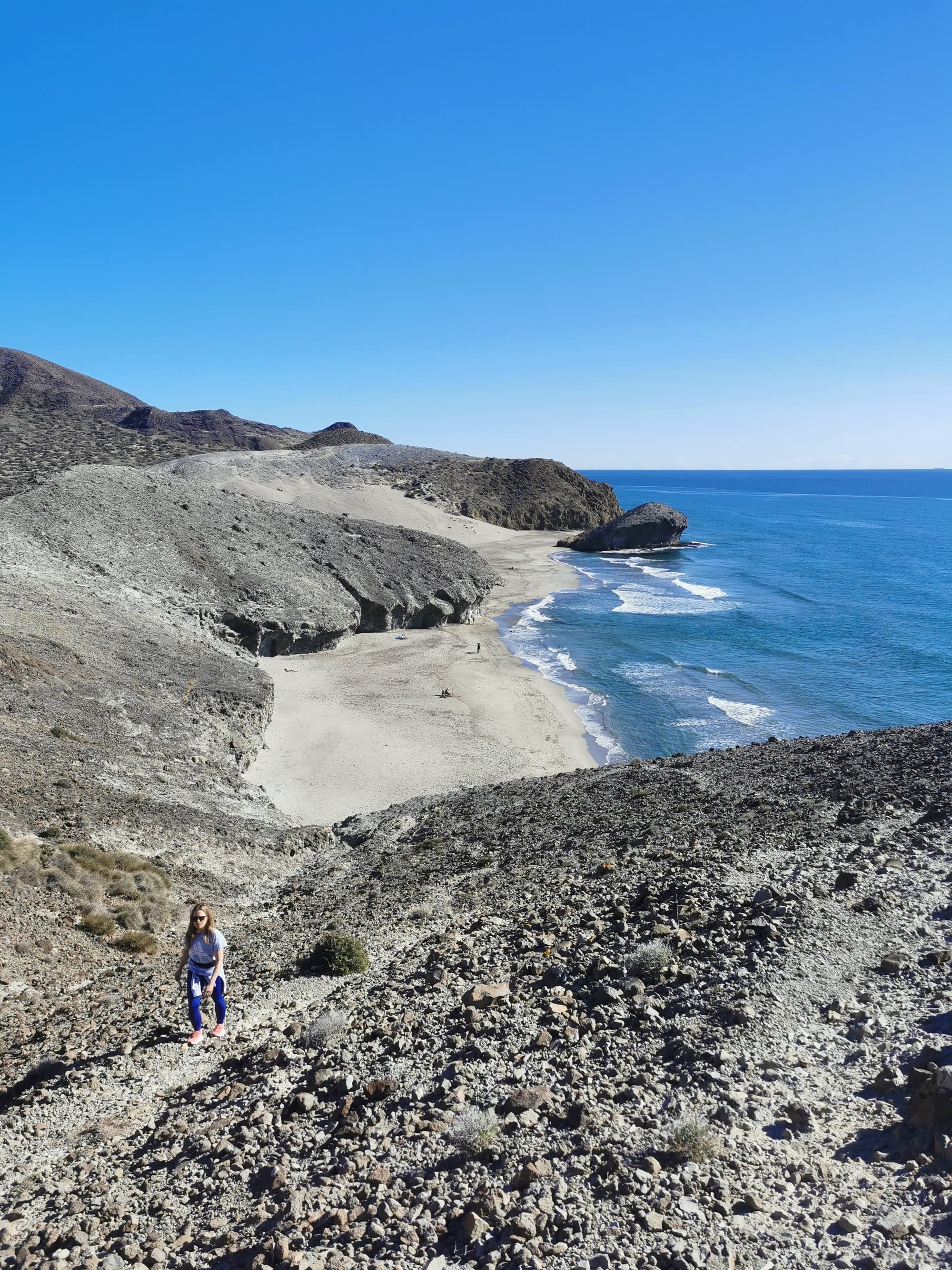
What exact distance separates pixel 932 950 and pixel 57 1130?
10887 mm

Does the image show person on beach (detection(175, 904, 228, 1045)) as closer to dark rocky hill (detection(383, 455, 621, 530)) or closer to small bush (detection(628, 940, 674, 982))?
small bush (detection(628, 940, 674, 982))

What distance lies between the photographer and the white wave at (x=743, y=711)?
3816 centimetres

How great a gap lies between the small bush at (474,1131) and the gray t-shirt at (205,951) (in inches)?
176

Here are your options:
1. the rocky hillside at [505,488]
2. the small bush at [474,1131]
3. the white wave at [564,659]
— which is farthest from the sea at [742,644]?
the rocky hillside at [505,488]

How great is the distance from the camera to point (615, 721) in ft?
125

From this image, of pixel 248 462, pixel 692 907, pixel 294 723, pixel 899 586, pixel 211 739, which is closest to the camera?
pixel 692 907

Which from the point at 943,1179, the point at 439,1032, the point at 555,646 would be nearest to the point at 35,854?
the point at 439,1032

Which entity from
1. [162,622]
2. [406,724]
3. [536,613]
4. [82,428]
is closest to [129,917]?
[406,724]

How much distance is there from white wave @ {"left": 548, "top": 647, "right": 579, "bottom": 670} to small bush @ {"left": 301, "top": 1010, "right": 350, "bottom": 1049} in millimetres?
38845

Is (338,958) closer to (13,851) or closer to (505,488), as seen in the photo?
(13,851)

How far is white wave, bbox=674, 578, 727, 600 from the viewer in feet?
243

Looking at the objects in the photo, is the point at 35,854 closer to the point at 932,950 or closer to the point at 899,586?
the point at 932,950

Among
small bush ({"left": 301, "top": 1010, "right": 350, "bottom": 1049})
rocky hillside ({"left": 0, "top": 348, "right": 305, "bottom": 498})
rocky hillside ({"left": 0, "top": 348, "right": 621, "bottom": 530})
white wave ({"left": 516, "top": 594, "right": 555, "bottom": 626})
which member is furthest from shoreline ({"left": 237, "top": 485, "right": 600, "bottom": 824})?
rocky hillside ({"left": 0, "top": 348, "right": 621, "bottom": 530})

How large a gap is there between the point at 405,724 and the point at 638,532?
8584 cm
